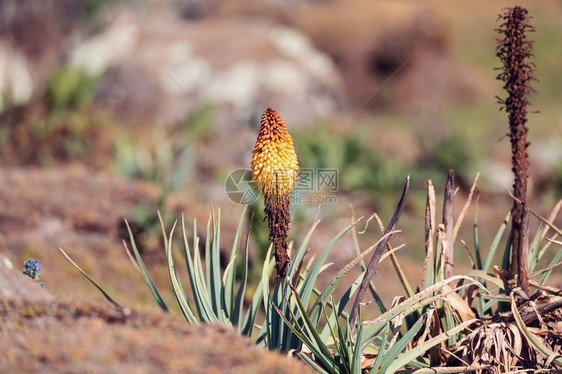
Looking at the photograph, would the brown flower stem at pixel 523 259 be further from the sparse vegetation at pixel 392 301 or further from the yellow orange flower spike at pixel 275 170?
the yellow orange flower spike at pixel 275 170

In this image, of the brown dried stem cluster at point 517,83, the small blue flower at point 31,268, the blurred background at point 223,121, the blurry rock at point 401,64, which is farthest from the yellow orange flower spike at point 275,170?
the blurry rock at point 401,64

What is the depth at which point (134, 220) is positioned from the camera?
20.4ft

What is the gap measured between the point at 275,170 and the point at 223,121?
29.1 feet

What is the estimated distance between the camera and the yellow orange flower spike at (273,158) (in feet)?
8.29

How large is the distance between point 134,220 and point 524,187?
13.8 feet

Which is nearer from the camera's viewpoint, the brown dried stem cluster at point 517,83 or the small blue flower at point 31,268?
the brown dried stem cluster at point 517,83

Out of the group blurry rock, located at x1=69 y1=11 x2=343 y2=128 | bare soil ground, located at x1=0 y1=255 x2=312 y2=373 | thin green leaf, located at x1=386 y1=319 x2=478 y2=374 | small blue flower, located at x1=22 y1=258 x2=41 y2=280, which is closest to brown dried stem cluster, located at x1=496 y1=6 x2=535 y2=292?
thin green leaf, located at x1=386 y1=319 x2=478 y2=374

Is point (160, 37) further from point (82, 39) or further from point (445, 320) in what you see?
point (445, 320)

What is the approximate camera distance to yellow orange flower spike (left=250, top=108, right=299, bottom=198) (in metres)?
2.53

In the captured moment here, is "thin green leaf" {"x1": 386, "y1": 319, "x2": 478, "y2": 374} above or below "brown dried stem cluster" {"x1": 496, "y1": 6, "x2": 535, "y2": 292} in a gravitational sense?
below

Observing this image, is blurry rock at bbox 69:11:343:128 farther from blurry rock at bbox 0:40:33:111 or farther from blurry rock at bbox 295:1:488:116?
blurry rock at bbox 295:1:488:116

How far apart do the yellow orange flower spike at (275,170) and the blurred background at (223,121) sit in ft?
9.23

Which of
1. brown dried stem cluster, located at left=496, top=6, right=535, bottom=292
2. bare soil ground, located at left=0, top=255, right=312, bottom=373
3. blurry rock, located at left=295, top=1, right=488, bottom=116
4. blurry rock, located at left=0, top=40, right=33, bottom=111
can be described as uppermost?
blurry rock, located at left=295, top=1, right=488, bottom=116

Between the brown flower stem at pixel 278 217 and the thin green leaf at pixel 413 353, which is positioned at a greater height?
the brown flower stem at pixel 278 217
